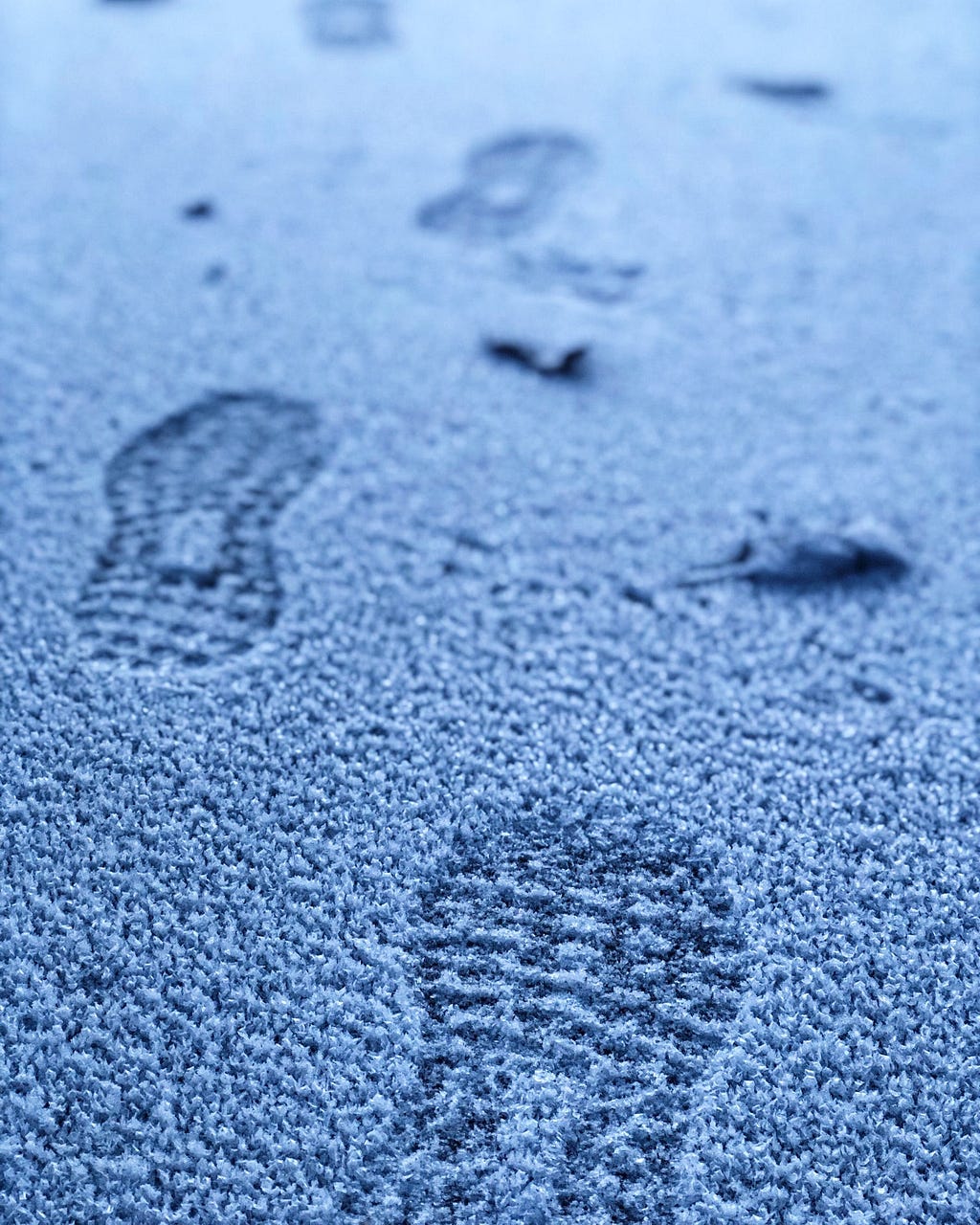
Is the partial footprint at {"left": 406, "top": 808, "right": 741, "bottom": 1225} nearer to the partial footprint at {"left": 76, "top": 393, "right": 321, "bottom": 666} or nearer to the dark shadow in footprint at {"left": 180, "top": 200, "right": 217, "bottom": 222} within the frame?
the partial footprint at {"left": 76, "top": 393, "right": 321, "bottom": 666}

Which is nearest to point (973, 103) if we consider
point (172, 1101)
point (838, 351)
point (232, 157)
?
point (838, 351)

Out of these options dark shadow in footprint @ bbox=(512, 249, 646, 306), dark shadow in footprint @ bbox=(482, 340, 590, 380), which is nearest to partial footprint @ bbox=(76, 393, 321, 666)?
dark shadow in footprint @ bbox=(482, 340, 590, 380)

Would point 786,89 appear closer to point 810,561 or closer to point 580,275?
point 580,275

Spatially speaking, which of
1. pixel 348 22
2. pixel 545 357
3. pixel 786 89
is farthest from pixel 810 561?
pixel 348 22

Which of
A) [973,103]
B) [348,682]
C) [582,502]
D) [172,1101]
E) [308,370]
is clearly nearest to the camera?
[172,1101]

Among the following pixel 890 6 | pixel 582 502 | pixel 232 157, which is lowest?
pixel 582 502

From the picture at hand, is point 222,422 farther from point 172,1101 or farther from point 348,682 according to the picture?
point 172,1101
